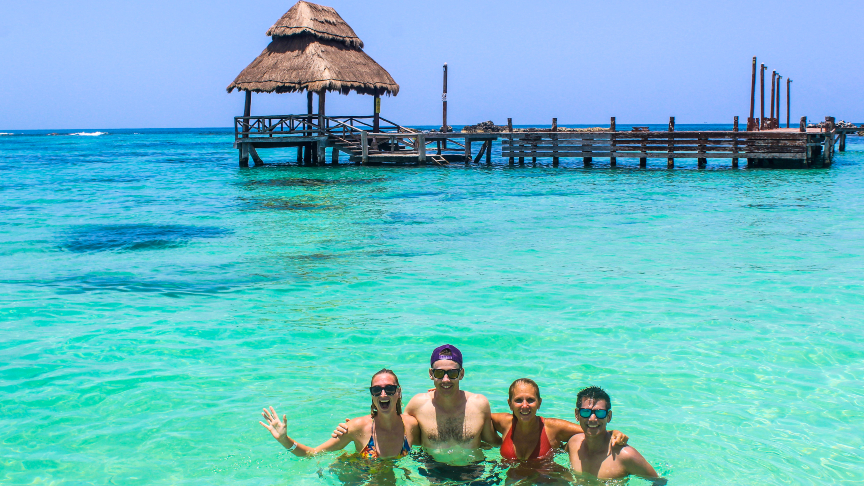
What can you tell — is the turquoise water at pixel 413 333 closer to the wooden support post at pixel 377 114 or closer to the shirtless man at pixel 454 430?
the shirtless man at pixel 454 430

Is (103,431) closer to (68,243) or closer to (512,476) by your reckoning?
(512,476)

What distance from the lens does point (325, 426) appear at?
5355 mm

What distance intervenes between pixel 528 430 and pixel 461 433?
41cm

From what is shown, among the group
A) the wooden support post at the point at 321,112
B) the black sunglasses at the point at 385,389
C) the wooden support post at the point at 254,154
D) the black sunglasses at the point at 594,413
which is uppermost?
the wooden support post at the point at 321,112

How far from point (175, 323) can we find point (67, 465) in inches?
117

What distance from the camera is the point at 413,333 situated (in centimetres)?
728

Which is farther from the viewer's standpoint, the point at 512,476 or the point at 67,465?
the point at 67,465

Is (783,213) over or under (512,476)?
over

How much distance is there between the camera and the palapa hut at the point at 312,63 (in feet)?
91.8

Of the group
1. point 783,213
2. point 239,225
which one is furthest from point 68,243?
point 783,213

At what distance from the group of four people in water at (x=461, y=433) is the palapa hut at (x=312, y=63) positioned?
79.3 ft

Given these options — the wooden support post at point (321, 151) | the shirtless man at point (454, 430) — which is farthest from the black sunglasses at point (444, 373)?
the wooden support post at point (321, 151)

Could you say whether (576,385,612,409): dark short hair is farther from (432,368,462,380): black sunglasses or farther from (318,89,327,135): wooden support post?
(318,89,327,135): wooden support post

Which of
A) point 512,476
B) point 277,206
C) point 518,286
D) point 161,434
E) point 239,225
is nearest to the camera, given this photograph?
point 512,476
